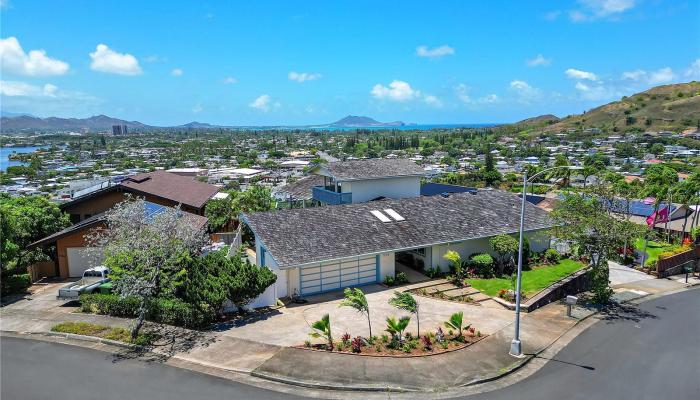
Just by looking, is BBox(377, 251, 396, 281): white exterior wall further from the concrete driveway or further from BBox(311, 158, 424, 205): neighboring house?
BBox(311, 158, 424, 205): neighboring house

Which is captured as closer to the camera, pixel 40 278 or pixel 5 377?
pixel 5 377

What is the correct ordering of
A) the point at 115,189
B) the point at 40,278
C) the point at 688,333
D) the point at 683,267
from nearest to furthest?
the point at 688,333 → the point at 40,278 → the point at 683,267 → the point at 115,189

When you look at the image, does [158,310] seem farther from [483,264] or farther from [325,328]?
[483,264]

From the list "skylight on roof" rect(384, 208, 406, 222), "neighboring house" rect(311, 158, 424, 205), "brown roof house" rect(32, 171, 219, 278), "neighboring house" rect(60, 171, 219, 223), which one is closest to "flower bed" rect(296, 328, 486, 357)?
"skylight on roof" rect(384, 208, 406, 222)

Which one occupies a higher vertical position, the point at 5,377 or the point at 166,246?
the point at 166,246

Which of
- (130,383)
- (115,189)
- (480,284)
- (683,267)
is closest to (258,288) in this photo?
(130,383)


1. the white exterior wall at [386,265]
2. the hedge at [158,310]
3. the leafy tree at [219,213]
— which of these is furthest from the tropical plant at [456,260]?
the leafy tree at [219,213]

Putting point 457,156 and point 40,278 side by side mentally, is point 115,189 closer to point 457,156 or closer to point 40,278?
point 40,278
